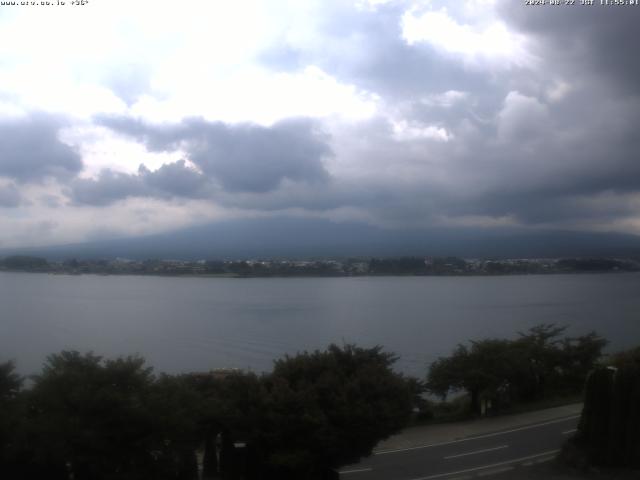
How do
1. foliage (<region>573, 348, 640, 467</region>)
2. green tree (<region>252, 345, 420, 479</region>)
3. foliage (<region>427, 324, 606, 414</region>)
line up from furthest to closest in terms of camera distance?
foliage (<region>427, 324, 606, 414</region>) < foliage (<region>573, 348, 640, 467</region>) < green tree (<region>252, 345, 420, 479</region>)

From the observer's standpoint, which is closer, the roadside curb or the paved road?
the paved road

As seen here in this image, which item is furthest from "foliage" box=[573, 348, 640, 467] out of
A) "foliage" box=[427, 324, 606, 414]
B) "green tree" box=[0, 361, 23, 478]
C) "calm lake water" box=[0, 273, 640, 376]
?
"calm lake water" box=[0, 273, 640, 376]

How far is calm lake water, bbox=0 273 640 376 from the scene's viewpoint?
36.2 metres

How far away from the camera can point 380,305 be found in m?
66.6

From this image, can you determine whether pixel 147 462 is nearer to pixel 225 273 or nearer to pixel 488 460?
pixel 488 460

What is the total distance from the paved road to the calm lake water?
44.1ft

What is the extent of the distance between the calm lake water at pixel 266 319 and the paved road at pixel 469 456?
13.4m

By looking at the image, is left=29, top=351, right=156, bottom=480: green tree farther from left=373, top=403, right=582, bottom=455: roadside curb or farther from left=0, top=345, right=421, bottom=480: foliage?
left=373, top=403, right=582, bottom=455: roadside curb

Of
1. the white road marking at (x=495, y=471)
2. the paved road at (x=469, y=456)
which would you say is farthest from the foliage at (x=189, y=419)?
the white road marking at (x=495, y=471)

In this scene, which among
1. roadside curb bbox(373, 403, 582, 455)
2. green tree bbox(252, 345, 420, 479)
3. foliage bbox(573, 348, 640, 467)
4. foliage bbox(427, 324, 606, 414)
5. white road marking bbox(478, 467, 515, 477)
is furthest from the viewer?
foliage bbox(427, 324, 606, 414)

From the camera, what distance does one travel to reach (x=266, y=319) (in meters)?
50.3

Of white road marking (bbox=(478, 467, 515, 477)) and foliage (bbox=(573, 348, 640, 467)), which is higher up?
foliage (bbox=(573, 348, 640, 467))

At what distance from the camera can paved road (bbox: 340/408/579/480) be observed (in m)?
13.7

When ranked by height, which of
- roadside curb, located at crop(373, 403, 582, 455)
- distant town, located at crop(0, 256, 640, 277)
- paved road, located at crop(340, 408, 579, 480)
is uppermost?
distant town, located at crop(0, 256, 640, 277)
